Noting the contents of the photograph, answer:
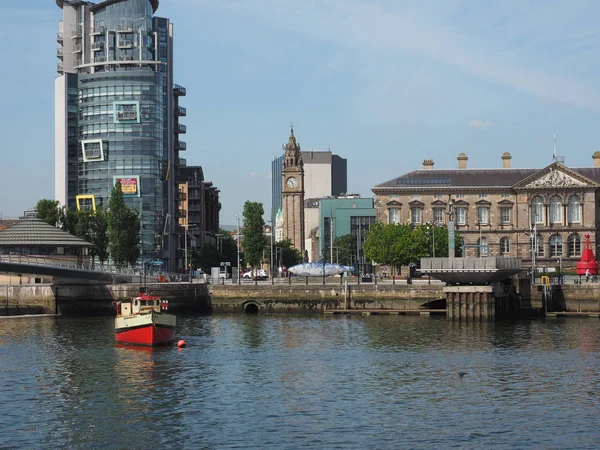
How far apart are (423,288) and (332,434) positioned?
232 ft

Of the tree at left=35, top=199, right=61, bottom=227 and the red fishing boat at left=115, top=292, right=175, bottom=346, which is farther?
the tree at left=35, top=199, right=61, bottom=227

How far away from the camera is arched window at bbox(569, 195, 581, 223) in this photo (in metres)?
197

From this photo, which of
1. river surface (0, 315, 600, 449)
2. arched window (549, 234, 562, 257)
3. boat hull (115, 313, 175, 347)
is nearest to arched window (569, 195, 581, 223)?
arched window (549, 234, 562, 257)

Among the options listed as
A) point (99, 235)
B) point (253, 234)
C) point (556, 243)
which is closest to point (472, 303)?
point (99, 235)

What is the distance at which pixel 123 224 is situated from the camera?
163250 millimetres

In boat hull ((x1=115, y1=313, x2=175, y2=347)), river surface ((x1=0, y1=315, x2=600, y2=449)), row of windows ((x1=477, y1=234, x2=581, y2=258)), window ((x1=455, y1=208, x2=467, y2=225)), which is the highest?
window ((x1=455, y1=208, x2=467, y2=225))

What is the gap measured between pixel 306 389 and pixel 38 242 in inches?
2793

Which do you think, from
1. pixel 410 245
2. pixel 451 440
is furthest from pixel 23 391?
pixel 410 245

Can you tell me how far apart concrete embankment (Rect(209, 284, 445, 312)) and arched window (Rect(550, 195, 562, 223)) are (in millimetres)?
85237

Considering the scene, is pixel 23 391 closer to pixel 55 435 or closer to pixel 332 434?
pixel 55 435

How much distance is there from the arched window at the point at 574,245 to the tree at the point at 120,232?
8582cm

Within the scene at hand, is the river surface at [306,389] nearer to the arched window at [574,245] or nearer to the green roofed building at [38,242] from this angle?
the green roofed building at [38,242]

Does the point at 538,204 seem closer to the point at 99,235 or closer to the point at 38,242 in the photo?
the point at 99,235

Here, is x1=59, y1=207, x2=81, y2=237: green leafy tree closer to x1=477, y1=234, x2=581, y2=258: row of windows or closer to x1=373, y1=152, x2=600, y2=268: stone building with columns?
x1=373, y1=152, x2=600, y2=268: stone building with columns
